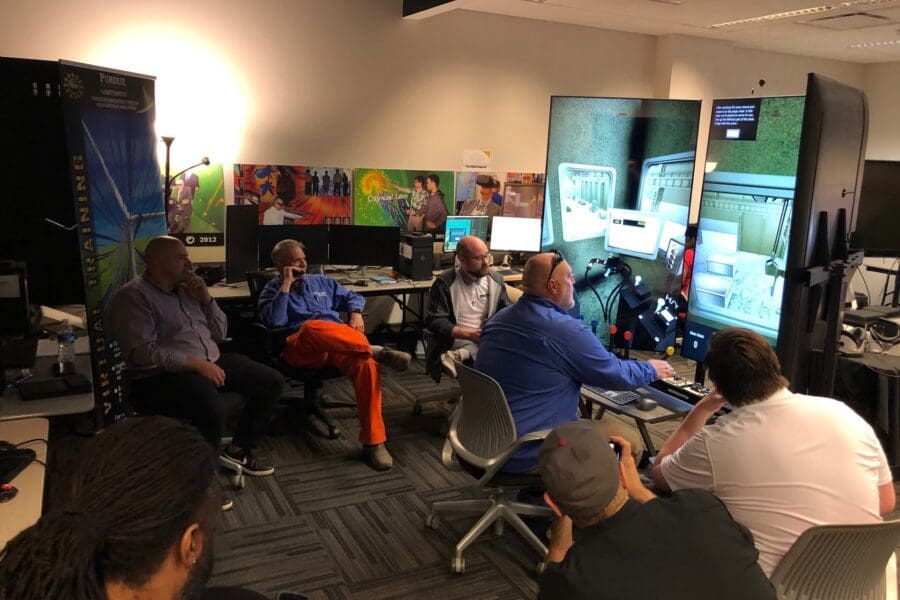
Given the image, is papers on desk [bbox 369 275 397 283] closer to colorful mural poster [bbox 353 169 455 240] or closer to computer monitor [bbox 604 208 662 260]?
colorful mural poster [bbox 353 169 455 240]

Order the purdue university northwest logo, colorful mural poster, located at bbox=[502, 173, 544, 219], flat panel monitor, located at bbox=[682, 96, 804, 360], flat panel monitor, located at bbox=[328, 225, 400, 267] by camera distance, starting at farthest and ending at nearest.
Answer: colorful mural poster, located at bbox=[502, 173, 544, 219], flat panel monitor, located at bbox=[328, 225, 400, 267], the purdue university northwest logo, flat panel monitor, located at bbox=[682, 96, 804, 360]

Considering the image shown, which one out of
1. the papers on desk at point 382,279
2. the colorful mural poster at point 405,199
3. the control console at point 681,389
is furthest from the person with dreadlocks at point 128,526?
the colorful mural poster at point 405,199

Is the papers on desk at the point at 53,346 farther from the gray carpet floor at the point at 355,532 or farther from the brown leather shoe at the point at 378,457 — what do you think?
the brown leather shoe at the point at 378,457

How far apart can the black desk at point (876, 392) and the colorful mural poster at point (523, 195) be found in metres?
3.17

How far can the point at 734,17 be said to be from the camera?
5910mm

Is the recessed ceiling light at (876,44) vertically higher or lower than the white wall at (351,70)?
higher

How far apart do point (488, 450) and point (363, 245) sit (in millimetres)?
2941

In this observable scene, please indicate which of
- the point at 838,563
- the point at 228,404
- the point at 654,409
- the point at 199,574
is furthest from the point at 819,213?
the point at 228,404

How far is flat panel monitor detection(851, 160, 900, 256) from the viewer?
4.98 meters

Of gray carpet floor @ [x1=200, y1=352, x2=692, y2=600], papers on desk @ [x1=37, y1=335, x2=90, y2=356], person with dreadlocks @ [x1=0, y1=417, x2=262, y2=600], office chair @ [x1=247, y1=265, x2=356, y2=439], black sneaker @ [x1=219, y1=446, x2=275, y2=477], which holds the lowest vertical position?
gray carpet floor @ [x1=200, y1=352, x2=692, y2=600]

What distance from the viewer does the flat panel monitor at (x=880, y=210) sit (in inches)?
196

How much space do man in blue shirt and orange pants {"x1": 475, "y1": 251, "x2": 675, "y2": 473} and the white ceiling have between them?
9.28 ft

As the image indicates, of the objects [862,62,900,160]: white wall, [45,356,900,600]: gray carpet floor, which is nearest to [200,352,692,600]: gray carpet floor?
[45,356,900,600]: gray carpet floor

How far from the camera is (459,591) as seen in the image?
2.61 meters
